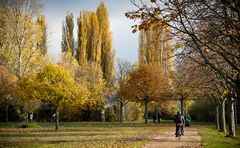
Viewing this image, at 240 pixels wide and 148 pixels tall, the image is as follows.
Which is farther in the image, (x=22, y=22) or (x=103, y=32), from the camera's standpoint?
(x=103, y=32)

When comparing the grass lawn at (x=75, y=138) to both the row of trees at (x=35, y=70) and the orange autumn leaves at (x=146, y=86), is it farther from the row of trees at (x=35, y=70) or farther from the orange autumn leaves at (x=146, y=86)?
the orange autumn leaves at (x=146, y=86)

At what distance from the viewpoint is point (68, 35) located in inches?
2603

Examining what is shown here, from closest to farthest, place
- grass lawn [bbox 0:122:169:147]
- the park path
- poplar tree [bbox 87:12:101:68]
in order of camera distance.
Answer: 1. the park path
2. grass lawn [bbox 0:122:169:147]
3. poplar tree [bbox 87:12:101:68]

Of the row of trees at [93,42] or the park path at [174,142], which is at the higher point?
the row of trees at [93,42]

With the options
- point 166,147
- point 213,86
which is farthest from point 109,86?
point 166,147

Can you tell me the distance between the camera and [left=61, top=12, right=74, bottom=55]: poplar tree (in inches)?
2566

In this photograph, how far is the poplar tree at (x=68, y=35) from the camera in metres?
65.2

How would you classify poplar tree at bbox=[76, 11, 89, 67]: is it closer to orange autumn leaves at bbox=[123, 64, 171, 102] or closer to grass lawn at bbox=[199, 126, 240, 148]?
orange autumn leaves at bbox=[123, 64, 171, 102]

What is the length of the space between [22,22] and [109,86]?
21.2 metres

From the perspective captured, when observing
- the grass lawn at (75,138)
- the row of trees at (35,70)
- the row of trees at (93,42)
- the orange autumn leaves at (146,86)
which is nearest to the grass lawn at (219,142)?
the grass lawn at (75,138)

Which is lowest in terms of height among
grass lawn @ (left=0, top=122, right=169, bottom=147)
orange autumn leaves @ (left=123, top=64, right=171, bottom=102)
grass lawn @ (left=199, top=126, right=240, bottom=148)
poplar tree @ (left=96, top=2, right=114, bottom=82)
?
grass lawn @ (left=199, top=126, right=240, bottom=148)

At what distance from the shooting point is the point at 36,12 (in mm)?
42188

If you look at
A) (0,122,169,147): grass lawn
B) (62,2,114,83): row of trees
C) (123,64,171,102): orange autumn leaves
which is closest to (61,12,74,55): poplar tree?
(62,2,114,83): row of trees

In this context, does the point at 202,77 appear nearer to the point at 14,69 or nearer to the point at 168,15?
the point at 168,15
